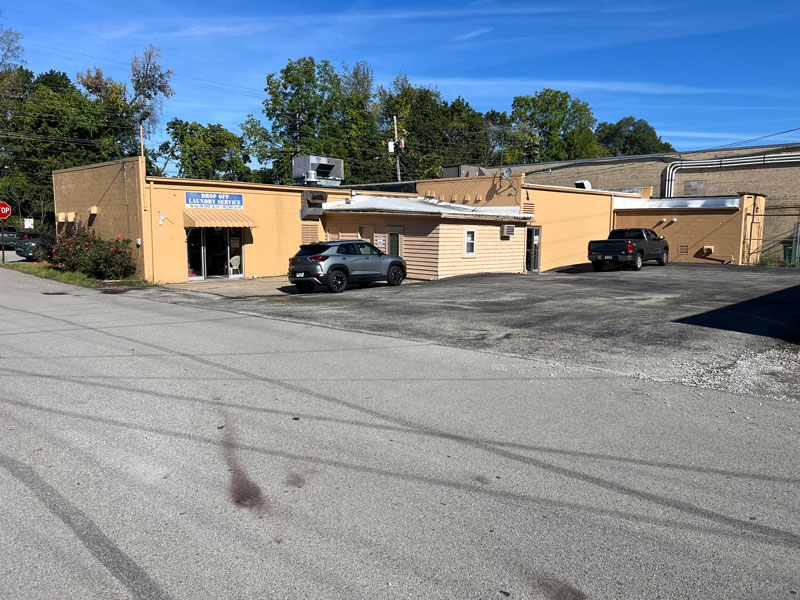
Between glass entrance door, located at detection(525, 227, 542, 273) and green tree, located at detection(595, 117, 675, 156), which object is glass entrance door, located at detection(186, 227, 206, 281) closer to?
glass entrance door, located at detection(525, 227, 542, 273)

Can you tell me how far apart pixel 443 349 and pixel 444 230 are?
14.1 meters

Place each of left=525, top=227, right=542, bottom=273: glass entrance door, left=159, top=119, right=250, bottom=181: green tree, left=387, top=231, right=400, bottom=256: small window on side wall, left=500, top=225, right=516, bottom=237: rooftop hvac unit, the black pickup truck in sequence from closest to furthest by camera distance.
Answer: left=387, top=231, right=400, bottom=256: small window on side wall, left=500, top=225, right=516, bottom=237: rooftop hvac unit, the black pickup truck, left=525, top=227, right=542, bottom=273: glass entrance door, left=159, top=119, right=250, bottom=181: green tree

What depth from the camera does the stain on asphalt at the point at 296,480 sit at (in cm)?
473

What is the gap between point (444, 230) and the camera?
949 inches

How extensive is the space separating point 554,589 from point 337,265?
16991 mm

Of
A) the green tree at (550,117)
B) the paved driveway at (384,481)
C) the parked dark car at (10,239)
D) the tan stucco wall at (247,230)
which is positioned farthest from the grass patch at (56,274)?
the green tree at (550,117)

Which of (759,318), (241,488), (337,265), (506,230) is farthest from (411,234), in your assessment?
(241,488)

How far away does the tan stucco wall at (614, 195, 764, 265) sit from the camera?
106 feet

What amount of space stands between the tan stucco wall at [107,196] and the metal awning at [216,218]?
1755 millimetres

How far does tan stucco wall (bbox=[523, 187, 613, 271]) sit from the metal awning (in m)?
12.9

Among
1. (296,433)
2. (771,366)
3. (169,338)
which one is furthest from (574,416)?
(169,338)

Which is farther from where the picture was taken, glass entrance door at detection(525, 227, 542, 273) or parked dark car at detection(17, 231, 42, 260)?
parked dark car at detection(17, 231, 42, 260)

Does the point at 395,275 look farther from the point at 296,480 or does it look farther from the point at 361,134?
the point at 361,134

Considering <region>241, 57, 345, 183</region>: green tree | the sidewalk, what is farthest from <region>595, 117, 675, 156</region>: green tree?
the sidewalk
